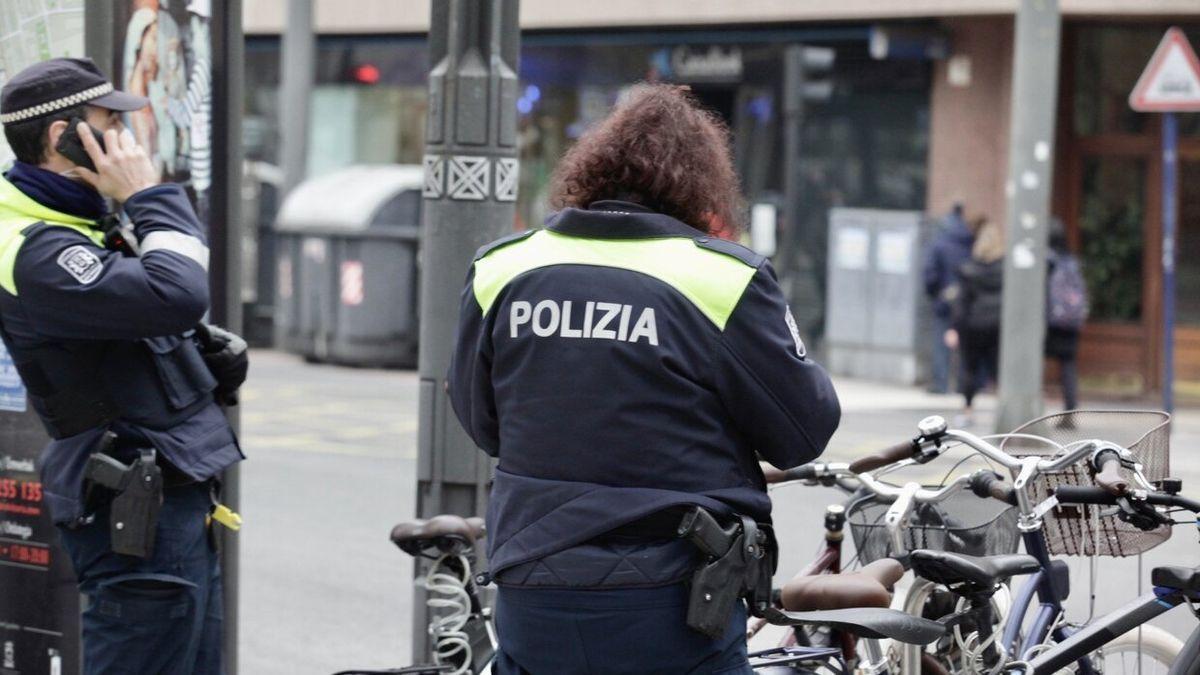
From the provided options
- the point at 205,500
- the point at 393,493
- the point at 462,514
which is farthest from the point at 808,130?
the point at 205,500

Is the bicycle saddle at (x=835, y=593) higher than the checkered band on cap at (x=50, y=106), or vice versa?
the checkered band on cap at (x=50, y=106)

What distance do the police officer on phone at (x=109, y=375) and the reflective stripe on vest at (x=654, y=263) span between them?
0.87 metres

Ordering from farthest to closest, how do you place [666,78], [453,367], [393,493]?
[666,78]
[393,493]
[453,367]

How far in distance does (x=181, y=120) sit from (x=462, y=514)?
1.32 meters

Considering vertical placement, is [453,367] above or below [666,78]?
below

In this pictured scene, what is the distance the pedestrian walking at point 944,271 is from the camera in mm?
15266

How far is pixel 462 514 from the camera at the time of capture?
4.98 metres

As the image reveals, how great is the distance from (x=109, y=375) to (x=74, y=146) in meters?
0.49

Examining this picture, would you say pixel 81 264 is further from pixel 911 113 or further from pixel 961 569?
pixel 911 113

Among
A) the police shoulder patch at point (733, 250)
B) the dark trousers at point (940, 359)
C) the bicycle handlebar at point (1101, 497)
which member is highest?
the police shoulder patch at point (733, 250)

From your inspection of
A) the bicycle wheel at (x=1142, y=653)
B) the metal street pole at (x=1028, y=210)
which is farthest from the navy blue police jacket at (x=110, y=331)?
the metal street pole at (x=1028, y=210)

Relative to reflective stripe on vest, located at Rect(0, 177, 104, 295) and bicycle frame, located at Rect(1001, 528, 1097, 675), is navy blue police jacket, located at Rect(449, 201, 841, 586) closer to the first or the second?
reflective stripe on vest, located at Rect(0, 177, 104, 295)

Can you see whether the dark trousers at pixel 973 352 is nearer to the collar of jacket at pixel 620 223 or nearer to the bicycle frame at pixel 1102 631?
the bicycle frame at pixel 1102 631

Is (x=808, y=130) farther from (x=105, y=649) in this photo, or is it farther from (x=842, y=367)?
(x=105, y=649)
